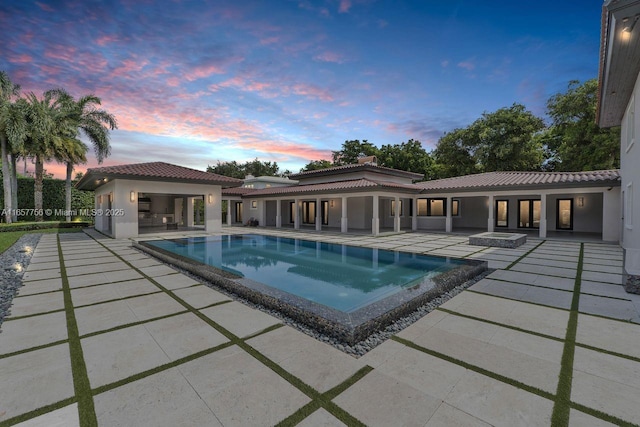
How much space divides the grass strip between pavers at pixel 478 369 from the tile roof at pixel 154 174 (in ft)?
52.3

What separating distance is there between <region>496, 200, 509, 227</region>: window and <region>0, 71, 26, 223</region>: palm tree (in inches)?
1270

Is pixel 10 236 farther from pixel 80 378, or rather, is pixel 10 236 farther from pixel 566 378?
pixel 566 378

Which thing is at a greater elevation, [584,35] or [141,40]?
[584,35]

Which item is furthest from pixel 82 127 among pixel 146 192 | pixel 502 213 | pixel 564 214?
pixel 564 214

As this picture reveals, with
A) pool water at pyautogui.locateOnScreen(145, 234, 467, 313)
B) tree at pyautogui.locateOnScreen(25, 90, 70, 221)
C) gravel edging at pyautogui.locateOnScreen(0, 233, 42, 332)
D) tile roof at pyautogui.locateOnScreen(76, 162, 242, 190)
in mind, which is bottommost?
pool water at pyautogui.locateOnScreen(145, 234, 467, 313)

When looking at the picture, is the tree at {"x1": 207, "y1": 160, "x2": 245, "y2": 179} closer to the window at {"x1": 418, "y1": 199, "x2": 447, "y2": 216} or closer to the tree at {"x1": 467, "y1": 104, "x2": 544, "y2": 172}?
the window at {"x1": 418, "y1": 199, "x2": 447, "y2": 216}

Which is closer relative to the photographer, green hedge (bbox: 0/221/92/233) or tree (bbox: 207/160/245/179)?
green hedge (bbox: 0/221/92/233)

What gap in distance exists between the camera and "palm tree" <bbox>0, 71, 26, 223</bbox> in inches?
720

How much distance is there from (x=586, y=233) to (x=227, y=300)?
21.4m

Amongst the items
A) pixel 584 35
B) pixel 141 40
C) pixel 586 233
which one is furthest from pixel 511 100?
pixel 141 40

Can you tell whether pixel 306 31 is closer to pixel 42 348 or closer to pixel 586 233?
pixel 42 348

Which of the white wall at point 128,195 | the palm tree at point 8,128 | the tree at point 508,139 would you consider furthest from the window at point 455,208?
the palm tree at point 8,128

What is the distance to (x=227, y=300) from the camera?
5.40 meters

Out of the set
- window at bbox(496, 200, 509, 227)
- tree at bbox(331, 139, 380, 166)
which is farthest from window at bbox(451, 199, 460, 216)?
tree at bbox(331, 139, 380, 166)
